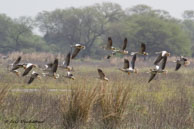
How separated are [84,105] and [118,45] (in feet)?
181

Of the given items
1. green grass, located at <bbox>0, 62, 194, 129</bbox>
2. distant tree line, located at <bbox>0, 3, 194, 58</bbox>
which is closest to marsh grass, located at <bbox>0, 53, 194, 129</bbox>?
green grass, located at <bbox>0, 62, 194, 129</bbox>

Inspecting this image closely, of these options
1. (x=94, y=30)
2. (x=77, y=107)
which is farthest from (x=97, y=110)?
(x=94, y=30)

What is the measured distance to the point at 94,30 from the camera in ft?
275

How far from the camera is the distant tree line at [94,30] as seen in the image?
64.6 metres

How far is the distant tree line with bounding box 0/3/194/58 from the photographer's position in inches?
2544

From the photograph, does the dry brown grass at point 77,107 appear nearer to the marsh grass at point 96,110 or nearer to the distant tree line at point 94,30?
the marsh grass at point 96,110

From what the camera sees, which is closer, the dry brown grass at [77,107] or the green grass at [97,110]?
the dry brown grass at [77,107]

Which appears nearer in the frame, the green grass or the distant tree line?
the green grass

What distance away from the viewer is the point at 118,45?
6588 cm

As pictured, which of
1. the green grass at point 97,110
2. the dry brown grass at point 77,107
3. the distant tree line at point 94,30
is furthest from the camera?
the distant tree line at point 94,30

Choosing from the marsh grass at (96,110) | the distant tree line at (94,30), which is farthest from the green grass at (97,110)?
the distant tree line at (94,30)

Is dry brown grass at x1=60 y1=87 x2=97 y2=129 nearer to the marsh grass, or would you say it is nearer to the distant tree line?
the marsh grass

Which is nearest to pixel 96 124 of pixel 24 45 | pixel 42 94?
pixel 42 94

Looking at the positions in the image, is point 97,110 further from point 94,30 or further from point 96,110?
point 94,30
